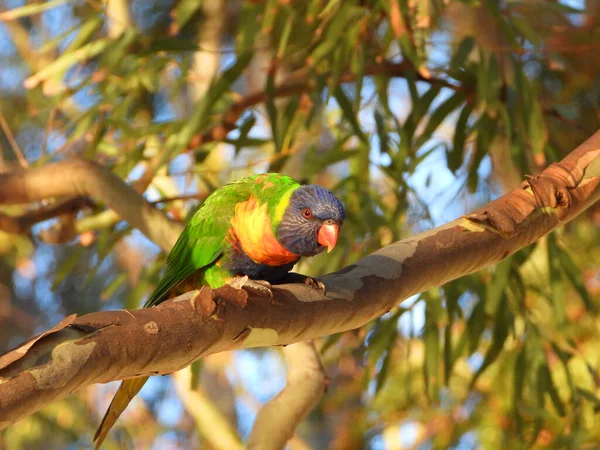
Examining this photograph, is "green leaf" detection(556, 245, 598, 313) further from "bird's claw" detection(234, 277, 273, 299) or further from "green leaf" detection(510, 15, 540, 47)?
"bird's claw" detection(234, 277, 273, 299)

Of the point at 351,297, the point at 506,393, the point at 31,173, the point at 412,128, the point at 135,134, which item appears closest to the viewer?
the point at 351,297

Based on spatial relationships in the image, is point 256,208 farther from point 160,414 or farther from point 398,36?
point 160,414

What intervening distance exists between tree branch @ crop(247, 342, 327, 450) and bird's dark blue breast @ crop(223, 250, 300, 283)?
19cm

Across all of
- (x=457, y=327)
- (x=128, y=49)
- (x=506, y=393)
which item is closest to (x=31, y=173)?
(x=128, y=49)

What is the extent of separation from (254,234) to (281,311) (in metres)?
0.54

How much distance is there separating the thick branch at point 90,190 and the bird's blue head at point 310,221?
15.2 inches

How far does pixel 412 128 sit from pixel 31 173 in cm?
96

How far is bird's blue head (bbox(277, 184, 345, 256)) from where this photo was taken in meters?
1.43

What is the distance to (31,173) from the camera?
1734mm

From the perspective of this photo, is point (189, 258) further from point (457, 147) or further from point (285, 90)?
point (457, 147)

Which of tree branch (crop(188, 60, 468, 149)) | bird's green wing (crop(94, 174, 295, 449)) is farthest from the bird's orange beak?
tree branch (crop(188, 60, 468, 149))

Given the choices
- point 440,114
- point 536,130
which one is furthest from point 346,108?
point 536,130

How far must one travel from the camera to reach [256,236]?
1.52 m

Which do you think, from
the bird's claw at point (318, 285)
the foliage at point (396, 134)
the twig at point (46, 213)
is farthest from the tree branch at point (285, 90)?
the bird's claw at point (318, 285)
